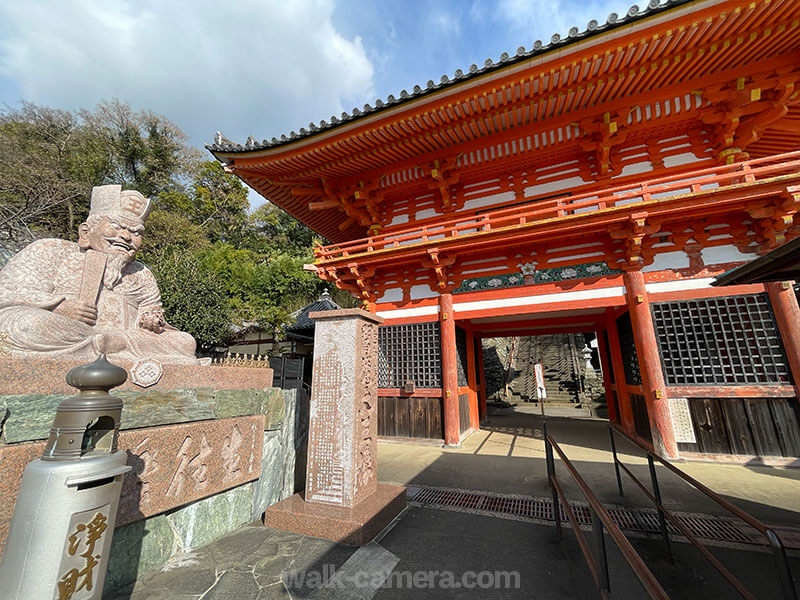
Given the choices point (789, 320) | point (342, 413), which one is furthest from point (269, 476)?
point (789, 320)

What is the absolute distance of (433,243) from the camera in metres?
6.95

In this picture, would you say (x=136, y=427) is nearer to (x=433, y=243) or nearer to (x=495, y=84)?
(x=433, y=243)

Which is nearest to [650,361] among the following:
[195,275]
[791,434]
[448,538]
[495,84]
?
[791,434]

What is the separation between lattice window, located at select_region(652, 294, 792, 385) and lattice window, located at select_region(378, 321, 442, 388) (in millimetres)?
4405

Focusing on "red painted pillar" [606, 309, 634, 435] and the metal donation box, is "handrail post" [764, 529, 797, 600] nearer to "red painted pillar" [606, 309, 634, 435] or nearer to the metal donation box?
the metal donation box

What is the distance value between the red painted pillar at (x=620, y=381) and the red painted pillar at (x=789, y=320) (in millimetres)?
2685

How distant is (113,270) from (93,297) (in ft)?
1.31

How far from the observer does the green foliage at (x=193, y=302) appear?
10.3 m

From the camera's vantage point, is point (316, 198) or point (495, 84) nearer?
point (495, 84)

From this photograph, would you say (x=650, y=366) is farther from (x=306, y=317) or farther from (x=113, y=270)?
(x=306, y=317)

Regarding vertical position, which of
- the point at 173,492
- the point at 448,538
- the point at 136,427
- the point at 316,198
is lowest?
the point at 448,538

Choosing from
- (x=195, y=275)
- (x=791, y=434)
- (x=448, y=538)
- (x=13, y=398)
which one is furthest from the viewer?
(x=195, y=275)

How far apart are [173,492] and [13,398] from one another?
1374 millimetres

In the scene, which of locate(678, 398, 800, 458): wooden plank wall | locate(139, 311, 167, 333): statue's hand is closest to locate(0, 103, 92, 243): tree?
locate(139, 311, 167, 333): statue's hand
